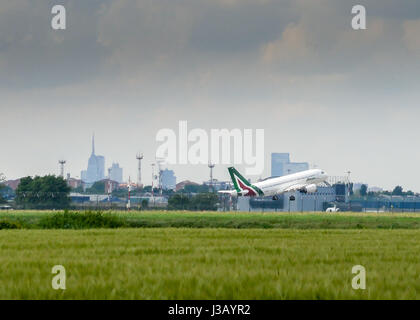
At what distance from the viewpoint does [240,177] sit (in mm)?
182625

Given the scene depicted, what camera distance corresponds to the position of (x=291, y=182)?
176375 millimetres

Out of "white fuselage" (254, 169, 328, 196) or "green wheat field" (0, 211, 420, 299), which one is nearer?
"green wheat field" (0, 211, 420, 299)

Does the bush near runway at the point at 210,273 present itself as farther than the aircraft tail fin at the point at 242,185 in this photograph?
No

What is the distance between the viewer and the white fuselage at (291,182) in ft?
578

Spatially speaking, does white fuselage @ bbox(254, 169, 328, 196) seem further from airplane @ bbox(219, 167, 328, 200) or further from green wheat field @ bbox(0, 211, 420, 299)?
green wheat field @ bbox(0, 211, 420, 299)

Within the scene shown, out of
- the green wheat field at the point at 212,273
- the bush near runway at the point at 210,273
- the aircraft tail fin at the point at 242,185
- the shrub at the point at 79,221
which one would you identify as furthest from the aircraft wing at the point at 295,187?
the bush near runway at the point at 210,273

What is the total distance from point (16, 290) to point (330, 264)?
38.2 feet

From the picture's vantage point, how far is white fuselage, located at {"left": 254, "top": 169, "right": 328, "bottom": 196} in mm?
176125

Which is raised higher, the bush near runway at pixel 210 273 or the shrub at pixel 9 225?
the bush near runway at pixel 210 273

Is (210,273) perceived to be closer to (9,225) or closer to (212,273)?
(212,273)

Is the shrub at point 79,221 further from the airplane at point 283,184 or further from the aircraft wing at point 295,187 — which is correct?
the aircraft wing at point 295,187

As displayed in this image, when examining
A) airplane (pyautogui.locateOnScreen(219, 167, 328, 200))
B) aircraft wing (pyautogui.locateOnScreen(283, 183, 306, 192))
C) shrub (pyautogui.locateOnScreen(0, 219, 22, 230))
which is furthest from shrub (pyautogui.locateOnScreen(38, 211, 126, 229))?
aircraft wing (pyautogui.locateOnScreen(283, 183, 306, 192))

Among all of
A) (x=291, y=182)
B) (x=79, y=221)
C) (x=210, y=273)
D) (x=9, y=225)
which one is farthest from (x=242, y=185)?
(x=210, y=273)
